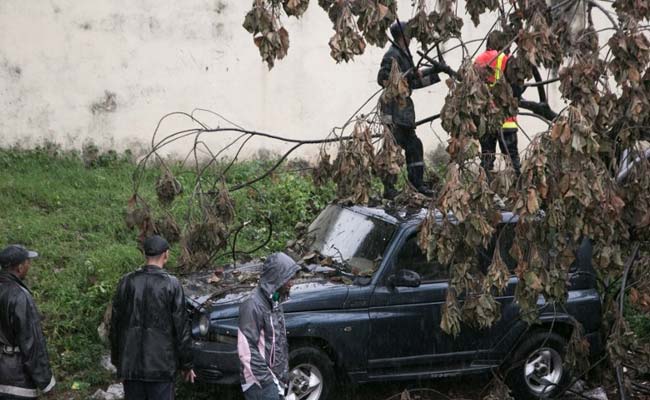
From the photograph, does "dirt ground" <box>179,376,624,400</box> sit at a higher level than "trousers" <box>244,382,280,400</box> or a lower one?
lower

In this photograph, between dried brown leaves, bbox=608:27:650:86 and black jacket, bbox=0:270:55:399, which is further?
dried brown leaves, bbox=608:27:650:86

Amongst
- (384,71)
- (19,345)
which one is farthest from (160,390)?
(384,71)

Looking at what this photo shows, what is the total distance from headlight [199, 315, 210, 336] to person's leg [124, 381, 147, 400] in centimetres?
86

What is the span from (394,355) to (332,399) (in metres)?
0.74

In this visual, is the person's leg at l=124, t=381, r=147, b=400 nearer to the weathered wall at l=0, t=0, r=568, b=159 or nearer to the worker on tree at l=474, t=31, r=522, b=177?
the worker on tree at l=474, t=31, r=522, b=177

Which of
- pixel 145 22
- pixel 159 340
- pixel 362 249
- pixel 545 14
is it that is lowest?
pixel 159 340

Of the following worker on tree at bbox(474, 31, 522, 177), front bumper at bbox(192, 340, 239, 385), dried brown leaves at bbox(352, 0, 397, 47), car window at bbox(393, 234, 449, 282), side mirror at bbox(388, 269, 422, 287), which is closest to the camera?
dried brown leaves at bbox(352, 0, 397, 47)

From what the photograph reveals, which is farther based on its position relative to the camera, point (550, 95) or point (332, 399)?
point (550, 95)

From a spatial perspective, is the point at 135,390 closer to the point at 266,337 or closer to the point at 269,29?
the point at 266,337

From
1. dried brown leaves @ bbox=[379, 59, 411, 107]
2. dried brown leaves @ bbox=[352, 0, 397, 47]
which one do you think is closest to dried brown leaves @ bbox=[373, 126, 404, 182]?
dried brown leaves @ bbox=[379, 59, 411, 107]

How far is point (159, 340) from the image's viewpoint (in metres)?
6.35

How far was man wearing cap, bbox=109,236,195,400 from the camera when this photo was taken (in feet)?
20.7

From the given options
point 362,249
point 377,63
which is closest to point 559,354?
point 362,249

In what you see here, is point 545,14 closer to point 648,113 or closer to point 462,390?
point 648,113
